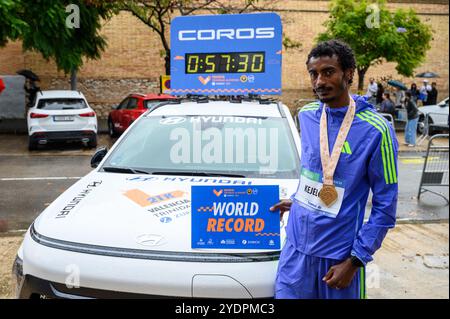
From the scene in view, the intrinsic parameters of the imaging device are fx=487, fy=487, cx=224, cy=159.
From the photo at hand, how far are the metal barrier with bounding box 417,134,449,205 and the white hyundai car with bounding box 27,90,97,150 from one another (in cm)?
840

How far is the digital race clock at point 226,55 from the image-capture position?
6.04 meters

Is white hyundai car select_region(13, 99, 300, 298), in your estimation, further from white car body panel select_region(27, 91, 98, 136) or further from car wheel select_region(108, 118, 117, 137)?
car wheel select_region(108, 118, 117, 137)

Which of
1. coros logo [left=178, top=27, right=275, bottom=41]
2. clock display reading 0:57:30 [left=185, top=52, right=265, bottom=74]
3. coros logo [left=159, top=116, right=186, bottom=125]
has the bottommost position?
coros logo [left=159, top=116, right=186, bottom=125]

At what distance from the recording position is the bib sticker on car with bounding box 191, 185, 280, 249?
9.84 feet

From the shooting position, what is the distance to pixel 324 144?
247 centimetres

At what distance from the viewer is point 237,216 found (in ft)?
9.90

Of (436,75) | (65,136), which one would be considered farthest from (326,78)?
(436,75)

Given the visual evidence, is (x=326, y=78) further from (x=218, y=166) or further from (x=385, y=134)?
(x=218, y=166)

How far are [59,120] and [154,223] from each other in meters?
10.3

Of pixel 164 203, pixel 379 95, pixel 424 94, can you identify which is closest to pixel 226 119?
pixel 164 203

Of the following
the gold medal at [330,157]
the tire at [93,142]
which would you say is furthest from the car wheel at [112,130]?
the gold medal at [330,157]

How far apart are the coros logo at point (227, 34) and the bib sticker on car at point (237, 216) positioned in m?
3.45

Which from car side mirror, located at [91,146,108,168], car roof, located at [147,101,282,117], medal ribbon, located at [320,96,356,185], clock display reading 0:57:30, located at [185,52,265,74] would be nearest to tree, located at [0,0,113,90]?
clock display reading 0:57:30, located at [185,52,265,74]

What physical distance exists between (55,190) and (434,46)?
21907mm
